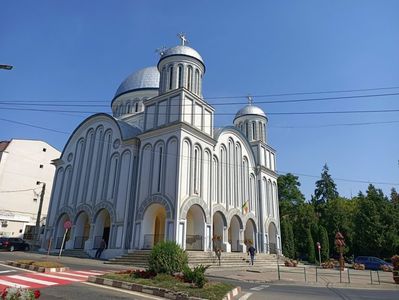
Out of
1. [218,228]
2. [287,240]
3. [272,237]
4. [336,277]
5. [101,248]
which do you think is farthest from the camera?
[287,240]

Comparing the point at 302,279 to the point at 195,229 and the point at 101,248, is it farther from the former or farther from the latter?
the point at 101,248

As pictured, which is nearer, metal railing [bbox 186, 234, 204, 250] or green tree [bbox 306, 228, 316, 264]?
metal railing [bbox 186, 234, 204, 250]

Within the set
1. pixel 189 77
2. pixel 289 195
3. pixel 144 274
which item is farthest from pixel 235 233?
pixel 289 195

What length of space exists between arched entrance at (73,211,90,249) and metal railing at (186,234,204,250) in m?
10.1

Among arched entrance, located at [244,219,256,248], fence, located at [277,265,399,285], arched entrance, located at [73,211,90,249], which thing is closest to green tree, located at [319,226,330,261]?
arched entrance, located at [244,219,256,248]

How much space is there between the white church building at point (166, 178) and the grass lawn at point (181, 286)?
10273 millimetres

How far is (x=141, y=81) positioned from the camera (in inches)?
1361

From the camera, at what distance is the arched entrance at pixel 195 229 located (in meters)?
23.0

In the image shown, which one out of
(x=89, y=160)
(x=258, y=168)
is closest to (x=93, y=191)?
(x=89, y=160)

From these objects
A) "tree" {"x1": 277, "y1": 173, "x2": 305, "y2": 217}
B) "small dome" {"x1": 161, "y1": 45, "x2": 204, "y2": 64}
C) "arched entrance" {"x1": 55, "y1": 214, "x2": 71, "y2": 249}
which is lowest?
"arched entrance" {"x1": 55, "y1": 214, "x2": 71, "y2": 249}

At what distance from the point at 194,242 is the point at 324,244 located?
22.5 meters

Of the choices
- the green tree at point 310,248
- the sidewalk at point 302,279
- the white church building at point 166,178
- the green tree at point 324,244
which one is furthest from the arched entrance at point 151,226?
the green tree at point 324,244

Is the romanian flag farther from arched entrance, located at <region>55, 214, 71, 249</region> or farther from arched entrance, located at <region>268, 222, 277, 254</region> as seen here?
arched entrance, located at <region>55, 214, 71, 249</region>

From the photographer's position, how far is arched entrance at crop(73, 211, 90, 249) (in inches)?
1064
